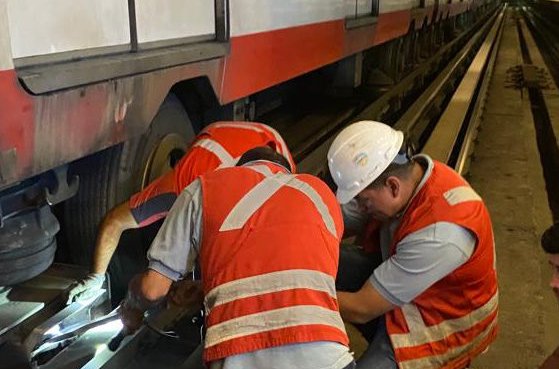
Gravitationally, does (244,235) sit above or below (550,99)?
above

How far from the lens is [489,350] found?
3465mm

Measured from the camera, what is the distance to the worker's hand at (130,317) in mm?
2350

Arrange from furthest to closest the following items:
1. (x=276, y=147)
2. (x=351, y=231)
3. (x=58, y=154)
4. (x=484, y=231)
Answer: (x=351, y=231)
(x=276, y=147)
(x=484, y=231)
(x=58, y=154)

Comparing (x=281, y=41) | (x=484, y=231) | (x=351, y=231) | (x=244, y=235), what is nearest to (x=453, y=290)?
(x=484, y=231)

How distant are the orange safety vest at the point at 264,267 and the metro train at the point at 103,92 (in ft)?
1.74

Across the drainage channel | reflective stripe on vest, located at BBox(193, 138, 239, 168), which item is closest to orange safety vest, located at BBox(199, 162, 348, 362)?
reflective stripe on vest, located at BBox(193, 138, 239, 168)

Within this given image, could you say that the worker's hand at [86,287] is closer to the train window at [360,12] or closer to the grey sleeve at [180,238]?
the grey sleeve at [180,238]

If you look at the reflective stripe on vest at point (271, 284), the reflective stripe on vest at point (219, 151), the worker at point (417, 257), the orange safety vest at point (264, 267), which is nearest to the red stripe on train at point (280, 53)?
the reflective stripe on vest at point (219, 151)

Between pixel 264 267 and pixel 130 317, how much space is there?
2.66 feet

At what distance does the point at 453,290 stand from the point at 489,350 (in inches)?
38.6

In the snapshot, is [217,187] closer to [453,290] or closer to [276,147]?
[276,147]

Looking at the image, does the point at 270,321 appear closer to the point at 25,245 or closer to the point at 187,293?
the point at 187,293

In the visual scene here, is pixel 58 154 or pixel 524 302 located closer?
pixel 58 154

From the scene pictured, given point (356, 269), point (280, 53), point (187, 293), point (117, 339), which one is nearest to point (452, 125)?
point (280, 53)
